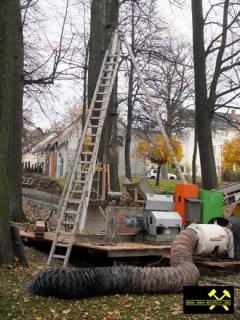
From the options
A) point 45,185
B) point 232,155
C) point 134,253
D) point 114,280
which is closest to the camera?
point 114,280

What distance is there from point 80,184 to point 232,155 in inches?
1815

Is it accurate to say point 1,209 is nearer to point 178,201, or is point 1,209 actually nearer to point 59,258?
point 59,258

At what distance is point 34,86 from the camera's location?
69.5 ft

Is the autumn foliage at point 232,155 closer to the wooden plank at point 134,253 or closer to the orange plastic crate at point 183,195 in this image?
the orange plastic crate at point 183,195

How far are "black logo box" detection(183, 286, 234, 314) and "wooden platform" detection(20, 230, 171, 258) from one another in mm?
5003

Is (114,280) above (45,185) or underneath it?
underneath

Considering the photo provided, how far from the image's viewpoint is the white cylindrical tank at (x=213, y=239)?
10.3m

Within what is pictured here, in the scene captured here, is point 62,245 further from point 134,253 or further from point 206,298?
point 206,298

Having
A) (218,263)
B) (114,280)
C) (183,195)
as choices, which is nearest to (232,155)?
(183,195)

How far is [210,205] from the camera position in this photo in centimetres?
1312

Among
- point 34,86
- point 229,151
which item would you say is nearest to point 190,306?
point 34,86

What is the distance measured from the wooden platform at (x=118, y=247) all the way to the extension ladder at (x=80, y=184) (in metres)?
0.31

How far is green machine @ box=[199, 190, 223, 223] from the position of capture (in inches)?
511

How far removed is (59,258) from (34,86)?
1160 centimetres
